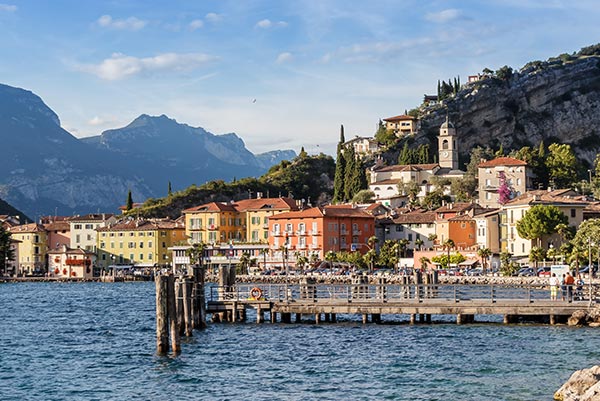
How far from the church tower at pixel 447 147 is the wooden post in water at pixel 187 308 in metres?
141

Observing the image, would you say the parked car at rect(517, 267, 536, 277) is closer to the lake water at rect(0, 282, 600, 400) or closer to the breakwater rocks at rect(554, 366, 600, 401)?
the lake water at rect(0, 282, 600, 400)

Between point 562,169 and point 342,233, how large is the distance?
4806 centimetres

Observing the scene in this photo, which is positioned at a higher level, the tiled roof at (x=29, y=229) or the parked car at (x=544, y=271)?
the tiled roof at (x=29, y=229)

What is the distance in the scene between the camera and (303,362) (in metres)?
38.4

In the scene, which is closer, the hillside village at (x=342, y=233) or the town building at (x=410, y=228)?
the hillside village at (x=342, y=233)

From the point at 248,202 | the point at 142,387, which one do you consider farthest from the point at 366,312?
the point at 248,202

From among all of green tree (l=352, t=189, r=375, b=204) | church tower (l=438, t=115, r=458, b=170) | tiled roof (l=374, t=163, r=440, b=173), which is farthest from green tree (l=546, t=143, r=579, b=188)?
green tree (l=352, t=189, r=375, b=204)

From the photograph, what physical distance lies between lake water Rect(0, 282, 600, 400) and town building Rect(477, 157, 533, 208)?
3946 inches

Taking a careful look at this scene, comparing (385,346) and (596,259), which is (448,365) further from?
(596,259)

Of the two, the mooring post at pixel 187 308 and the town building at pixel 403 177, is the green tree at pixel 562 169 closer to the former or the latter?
the town building at pixel 403 177

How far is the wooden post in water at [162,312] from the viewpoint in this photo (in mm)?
38438

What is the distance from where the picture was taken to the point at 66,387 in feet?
112

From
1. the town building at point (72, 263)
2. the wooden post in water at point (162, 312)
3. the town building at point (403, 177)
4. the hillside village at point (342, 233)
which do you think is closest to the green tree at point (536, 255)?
the hillside village at point (342, 233)

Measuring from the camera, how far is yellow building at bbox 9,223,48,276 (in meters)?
157
